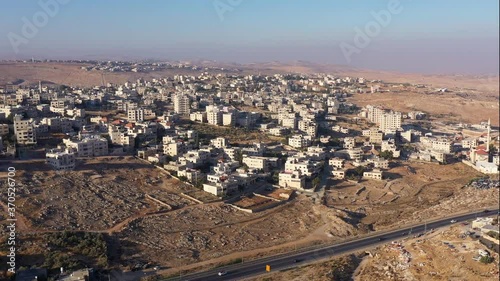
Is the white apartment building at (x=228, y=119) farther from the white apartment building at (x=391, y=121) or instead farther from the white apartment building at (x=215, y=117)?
the white apartment building at (x=391, y=121)

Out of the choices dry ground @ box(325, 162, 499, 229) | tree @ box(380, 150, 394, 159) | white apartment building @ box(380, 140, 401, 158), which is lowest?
dry ground @ box(325, 162, 499, 229)

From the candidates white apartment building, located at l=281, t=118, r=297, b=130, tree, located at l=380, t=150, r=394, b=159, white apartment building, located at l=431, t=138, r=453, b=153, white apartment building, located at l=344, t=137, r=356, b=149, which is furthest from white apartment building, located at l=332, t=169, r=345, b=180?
white apartment building, located at l=281, t=118, r=297, b=130

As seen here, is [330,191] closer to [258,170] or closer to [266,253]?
[258,170]

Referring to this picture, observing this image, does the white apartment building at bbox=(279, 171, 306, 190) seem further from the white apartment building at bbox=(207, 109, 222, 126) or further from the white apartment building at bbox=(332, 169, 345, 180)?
the white apartment building at bbox=(207, 109, 222, 126)

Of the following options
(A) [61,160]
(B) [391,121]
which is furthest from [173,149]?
(B) [391,121]

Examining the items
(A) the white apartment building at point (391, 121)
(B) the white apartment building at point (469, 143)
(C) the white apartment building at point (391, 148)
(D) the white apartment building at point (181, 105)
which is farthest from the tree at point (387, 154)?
(D) the white apartment building at point (181, 105)

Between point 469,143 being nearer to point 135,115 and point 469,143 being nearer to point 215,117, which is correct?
point 215,117
